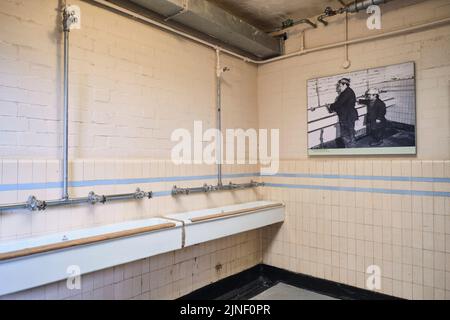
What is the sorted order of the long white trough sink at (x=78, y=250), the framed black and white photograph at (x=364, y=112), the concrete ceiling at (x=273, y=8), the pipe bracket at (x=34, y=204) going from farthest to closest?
the concrete ceiling at (x=273, y=8) → the framed black and white photograph at (x=364, y=112) → the pipe bracket at (x=34, y=204) → the long white trough sink at (x=78, y=250)

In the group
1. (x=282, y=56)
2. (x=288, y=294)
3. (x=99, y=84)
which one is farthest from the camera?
(x=282, y=56)

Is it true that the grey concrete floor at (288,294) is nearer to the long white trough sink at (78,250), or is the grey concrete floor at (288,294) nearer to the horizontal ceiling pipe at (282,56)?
the long white trough sink at (78,250)

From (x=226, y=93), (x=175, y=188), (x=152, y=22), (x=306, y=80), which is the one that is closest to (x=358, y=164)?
(x=306, y=80)

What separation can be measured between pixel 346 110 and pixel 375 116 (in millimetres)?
264

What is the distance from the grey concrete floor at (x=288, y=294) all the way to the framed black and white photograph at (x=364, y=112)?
4.52ft

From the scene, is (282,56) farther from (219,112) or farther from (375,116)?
(375,116)

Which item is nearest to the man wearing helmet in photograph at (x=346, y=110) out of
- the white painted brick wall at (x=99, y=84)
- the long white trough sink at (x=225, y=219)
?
the long white trough sink at (x=225, y=219)

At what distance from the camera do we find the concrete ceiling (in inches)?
111

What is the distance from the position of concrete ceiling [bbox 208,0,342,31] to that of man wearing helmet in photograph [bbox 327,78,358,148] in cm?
73

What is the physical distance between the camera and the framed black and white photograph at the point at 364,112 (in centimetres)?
260

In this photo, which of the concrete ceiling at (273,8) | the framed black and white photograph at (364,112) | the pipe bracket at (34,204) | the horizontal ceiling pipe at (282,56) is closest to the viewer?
the pipe bracket at (34,204)

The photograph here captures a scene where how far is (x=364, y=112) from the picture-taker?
9.24 ft

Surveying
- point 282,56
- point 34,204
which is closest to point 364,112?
point 282,56

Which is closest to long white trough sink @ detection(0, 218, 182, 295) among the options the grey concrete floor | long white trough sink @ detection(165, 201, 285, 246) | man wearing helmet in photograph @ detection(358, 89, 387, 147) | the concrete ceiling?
long white trough sink @ detection(165, 201, 285, 246)
